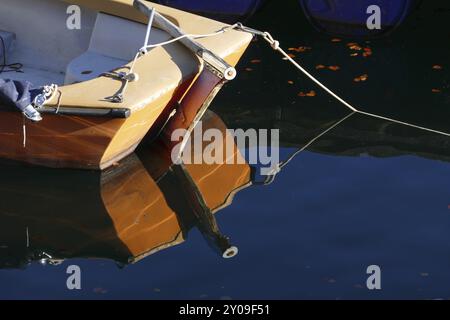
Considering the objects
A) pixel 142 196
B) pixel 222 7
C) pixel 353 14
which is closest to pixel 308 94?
pixel 353 14

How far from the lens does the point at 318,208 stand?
318 inches

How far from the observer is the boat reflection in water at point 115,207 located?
25.2ft

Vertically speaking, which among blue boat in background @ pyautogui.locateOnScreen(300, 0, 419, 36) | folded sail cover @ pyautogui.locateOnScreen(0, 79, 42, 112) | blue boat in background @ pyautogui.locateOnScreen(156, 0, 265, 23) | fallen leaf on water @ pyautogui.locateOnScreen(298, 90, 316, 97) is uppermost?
blue boat in background @ pyautogui.locateOnScreen(156, 0, 265, 23)

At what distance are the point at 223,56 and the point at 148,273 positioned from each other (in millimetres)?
1949

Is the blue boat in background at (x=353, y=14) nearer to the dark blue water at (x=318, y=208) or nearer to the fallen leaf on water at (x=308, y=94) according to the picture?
the dark blue water at (x=318, y=208)

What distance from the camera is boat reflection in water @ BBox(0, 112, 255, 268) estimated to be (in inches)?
303

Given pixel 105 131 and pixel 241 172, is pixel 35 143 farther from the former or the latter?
pixel 241 172

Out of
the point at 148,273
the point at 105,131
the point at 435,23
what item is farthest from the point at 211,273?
the point at 435,23

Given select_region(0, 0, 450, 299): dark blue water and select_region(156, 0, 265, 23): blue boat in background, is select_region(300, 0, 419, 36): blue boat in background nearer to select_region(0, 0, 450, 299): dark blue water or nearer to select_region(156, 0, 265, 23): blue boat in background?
select_region(0, 0, 450, 299): dark blue water

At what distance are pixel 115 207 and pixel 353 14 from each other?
3702 millimetres

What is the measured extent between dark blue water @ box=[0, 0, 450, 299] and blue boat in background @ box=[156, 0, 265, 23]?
1.84 ft

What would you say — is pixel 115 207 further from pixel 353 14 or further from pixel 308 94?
pixel 353 14

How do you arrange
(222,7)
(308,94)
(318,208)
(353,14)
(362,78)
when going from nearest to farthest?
1. (318,208)
2. (308,94)
3. (362,78)
4. (353,14)
5. (222,7)

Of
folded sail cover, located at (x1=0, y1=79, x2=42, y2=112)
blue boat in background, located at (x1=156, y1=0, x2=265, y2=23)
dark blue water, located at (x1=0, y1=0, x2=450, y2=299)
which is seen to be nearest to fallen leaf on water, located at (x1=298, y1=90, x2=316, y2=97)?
dark blue water, located at (x1=0, y1=0, x2=450, y2=299)
